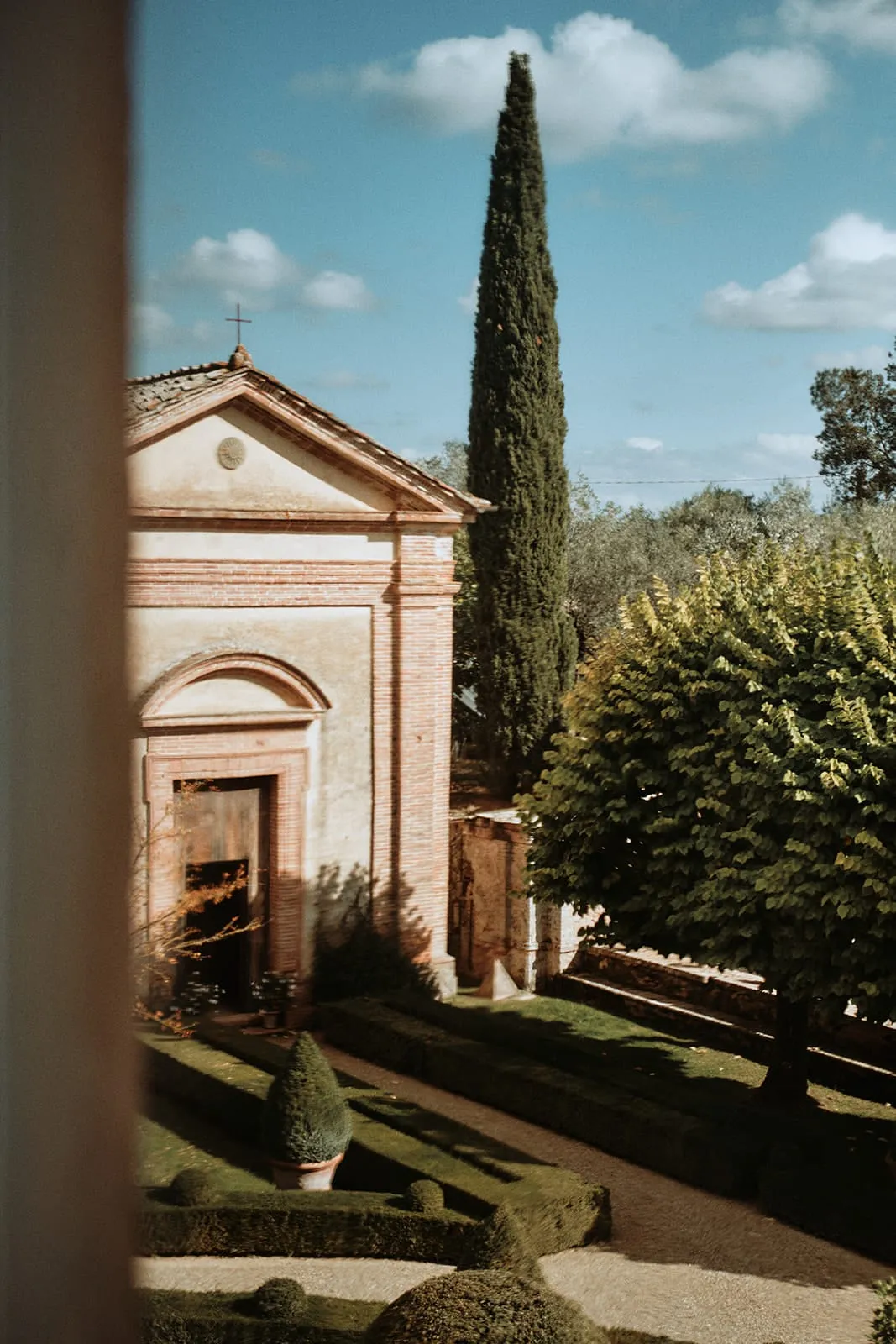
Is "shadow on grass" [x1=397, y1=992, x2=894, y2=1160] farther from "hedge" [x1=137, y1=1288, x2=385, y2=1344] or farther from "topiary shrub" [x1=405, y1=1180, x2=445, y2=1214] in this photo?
"hedge" [x1=137, y1=1288, x2=385, y2=1344]

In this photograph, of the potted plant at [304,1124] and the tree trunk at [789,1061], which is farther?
the tree trunk at [789,1061]

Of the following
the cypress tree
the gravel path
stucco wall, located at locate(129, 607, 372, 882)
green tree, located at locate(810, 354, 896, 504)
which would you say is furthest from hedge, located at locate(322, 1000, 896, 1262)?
green tree, located at locate(810, 354, 896, 504)

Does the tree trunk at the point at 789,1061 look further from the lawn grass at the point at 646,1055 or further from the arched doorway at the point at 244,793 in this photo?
the arched doorway at the point at 244,793

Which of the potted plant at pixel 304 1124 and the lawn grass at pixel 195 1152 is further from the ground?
the potted plant at pixel 304 1124

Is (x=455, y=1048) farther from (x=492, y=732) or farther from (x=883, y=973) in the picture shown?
(x=492, y=732)

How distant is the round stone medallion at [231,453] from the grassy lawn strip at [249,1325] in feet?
28.3

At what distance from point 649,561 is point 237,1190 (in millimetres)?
19460

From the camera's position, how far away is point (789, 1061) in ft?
39.5

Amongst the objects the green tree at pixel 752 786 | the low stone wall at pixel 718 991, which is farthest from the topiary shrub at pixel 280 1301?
the low stone wall at pixel 718 991

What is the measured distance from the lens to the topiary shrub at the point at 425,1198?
9281 mm

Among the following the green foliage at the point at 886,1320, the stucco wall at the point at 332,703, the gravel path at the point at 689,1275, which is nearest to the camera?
the green foliage at the point at 886,1320

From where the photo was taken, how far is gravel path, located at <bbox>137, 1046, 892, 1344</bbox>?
810 centimetres

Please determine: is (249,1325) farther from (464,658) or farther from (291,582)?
(464,658)

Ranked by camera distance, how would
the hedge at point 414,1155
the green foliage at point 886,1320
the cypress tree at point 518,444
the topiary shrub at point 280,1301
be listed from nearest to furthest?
the green foliage at point 886,1320
the topiary shrub at point 280,1301
the hedge at point 414,1155
the cypress tree at point 518,444
